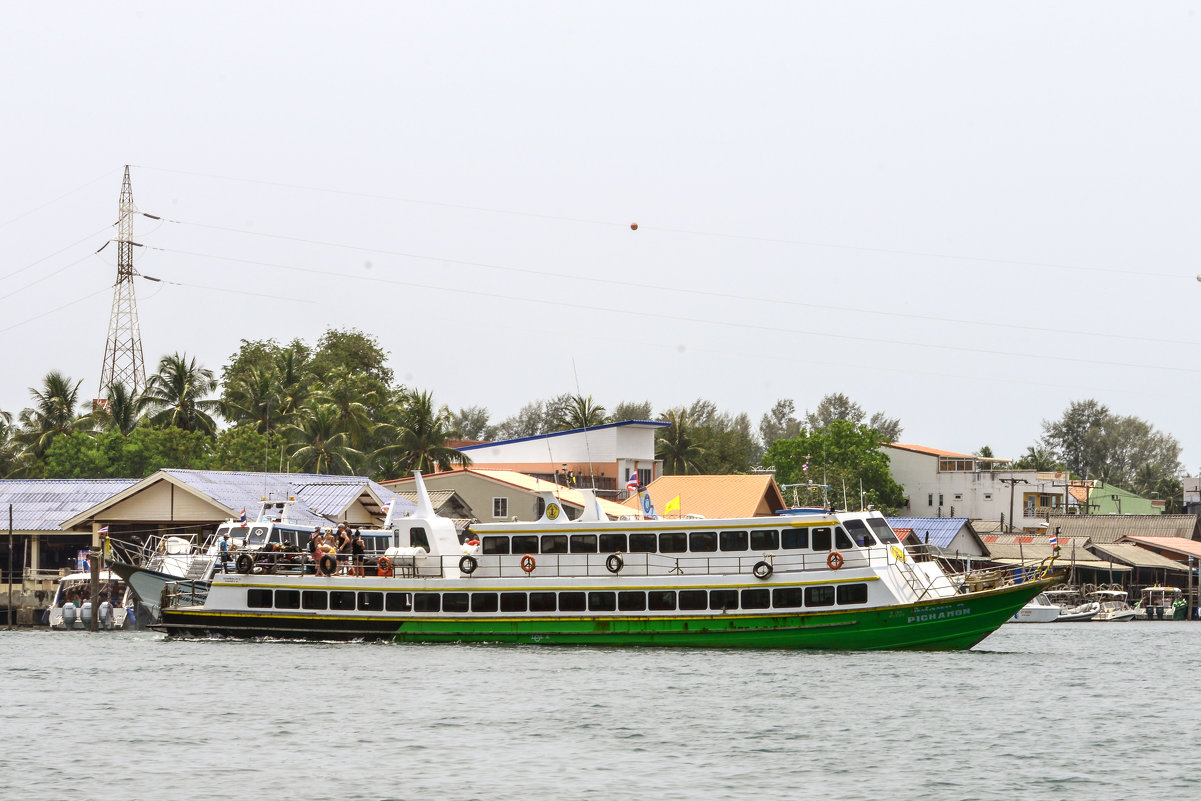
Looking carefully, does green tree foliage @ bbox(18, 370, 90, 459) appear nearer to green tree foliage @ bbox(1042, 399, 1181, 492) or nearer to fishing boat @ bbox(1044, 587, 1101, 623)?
fishing boat @ bbox(1044, 587, 1101, 623)

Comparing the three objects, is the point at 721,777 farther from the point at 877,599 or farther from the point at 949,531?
the point at 949,531

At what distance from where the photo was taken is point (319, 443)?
249 feet

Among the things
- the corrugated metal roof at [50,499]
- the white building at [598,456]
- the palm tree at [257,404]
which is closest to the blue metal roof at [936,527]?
the white building at [598,456]

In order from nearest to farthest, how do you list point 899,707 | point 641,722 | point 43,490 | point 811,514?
point 641,722 < point 899,707 < point 811,514 < point 43,490

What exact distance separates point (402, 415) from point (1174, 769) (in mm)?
61541

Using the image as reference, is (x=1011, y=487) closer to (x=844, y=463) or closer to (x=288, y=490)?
(x=844, y=463)

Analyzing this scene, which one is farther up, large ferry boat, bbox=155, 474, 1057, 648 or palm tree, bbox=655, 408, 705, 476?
palm tree, bbox=655, 408, 705, 476

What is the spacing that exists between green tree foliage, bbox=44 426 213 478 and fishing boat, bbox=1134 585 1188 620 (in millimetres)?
50642

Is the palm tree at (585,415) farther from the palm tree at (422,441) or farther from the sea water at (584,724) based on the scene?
the sea water at (584,724)

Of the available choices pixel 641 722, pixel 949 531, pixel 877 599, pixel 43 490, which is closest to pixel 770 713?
pixel 641 722

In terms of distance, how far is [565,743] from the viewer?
25.8m

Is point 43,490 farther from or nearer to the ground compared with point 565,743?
farther from the ground

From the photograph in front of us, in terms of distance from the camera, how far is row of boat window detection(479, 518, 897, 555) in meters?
38.4

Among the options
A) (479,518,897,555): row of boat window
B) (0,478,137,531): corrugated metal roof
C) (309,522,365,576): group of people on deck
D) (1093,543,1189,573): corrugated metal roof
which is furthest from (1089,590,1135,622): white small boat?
(0,478,137,531): corrugated metal roof
